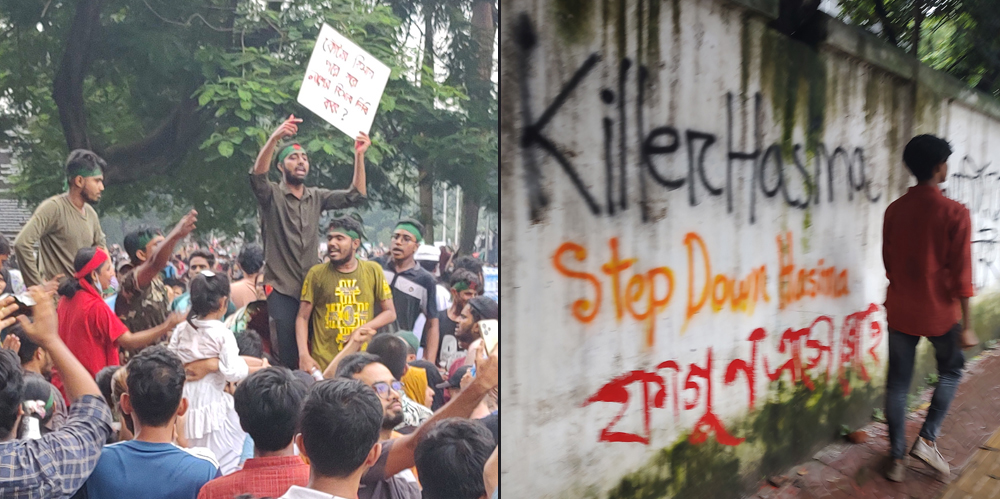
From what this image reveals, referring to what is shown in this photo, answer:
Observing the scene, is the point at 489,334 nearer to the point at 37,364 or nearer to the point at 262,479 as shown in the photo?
the point at 262,479

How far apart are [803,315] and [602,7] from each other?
2.34m

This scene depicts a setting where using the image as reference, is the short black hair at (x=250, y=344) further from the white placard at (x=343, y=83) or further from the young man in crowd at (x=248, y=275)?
Result: the white placard at (x=343, y=83)

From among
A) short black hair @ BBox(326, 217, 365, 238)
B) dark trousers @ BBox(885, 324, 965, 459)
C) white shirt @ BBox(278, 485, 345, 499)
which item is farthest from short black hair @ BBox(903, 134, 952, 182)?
white shirt @ BBox(278, 485, 345, 499)

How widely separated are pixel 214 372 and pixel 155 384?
166mm

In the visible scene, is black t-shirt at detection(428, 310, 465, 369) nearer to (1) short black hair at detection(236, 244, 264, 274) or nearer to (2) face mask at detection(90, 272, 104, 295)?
(1) short black hair at detection(236, 244, 264, 274)

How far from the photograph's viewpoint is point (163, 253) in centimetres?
201

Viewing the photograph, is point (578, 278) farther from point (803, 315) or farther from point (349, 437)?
point (803, 315)

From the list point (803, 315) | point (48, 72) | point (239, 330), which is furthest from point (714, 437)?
point (48, 72)

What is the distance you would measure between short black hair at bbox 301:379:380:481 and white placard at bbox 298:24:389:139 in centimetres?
87

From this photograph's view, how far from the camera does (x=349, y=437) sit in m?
2.29

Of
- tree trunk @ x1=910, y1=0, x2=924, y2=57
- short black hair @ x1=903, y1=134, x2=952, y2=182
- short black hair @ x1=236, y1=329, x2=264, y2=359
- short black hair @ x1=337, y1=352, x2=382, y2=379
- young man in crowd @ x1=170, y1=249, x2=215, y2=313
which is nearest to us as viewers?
young man in crowd @ x1=170, y1=249, x2=215, y2=313

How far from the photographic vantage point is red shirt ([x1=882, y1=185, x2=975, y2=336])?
366cm

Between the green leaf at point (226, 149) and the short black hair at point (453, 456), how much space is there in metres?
1.19

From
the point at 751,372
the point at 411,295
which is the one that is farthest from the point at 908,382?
the point at 411,295
